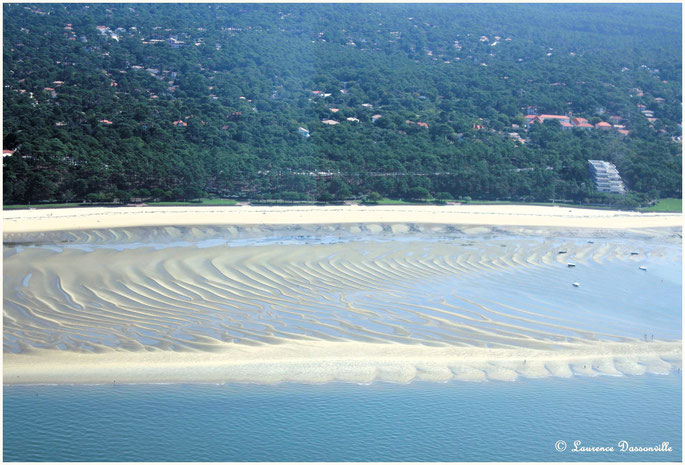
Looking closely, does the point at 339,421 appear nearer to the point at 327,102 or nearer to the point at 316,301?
the point at 316,301

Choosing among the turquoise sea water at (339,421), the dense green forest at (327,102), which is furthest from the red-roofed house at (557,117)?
the turquoise sea water at (339,421)

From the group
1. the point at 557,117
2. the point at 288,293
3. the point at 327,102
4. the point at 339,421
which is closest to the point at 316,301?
the point at 288,293

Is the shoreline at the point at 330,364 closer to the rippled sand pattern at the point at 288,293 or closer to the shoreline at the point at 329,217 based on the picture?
the rippled sand pattern at the point at 288,293

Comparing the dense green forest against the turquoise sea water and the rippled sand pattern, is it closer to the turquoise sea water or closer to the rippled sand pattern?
the rippled sand pattern

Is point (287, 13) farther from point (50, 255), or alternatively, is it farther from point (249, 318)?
point (249, 318)

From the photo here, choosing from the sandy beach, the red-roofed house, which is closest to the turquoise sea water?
the sandy beach

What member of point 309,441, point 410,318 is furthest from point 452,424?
point 410,318
